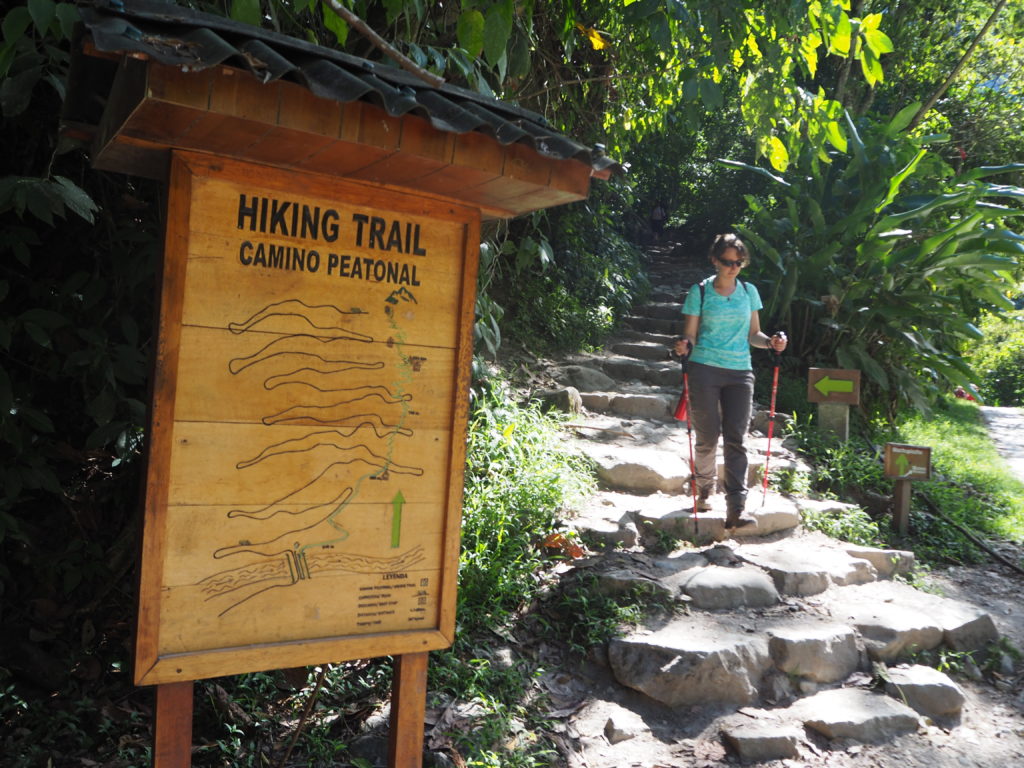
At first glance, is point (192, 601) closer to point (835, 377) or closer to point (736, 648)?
point (736, 648)

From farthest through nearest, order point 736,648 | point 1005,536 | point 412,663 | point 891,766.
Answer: point 1005,536
point 736,648
point 891,766
point 412,663

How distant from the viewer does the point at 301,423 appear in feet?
6.72

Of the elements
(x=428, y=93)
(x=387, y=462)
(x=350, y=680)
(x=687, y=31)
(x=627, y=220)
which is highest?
(x=627, y=220)

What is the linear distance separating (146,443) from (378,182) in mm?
886

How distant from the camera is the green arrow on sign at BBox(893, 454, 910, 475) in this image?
5.55 metres

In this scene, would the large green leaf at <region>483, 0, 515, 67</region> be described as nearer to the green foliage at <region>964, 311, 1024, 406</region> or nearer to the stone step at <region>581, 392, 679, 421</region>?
the stone step at <region>581, 392, 679, 421</region>

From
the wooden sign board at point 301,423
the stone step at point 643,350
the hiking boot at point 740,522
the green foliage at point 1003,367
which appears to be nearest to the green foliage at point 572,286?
the stone step at point 643,350

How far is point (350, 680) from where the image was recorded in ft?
10.7

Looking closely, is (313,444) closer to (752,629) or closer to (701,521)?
(752,629)

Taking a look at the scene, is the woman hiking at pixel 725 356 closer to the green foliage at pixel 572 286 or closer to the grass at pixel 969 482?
the grass at pixel 969 482

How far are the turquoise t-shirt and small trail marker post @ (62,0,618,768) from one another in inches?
104

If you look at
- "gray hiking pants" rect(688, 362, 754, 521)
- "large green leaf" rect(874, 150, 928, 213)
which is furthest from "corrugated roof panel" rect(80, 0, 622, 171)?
"large green leaf" rect(874, 150, 928, 213)

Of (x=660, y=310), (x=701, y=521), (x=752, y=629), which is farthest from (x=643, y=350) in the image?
(x=752, y=629)

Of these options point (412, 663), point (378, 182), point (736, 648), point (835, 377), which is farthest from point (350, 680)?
point (835, 377)
